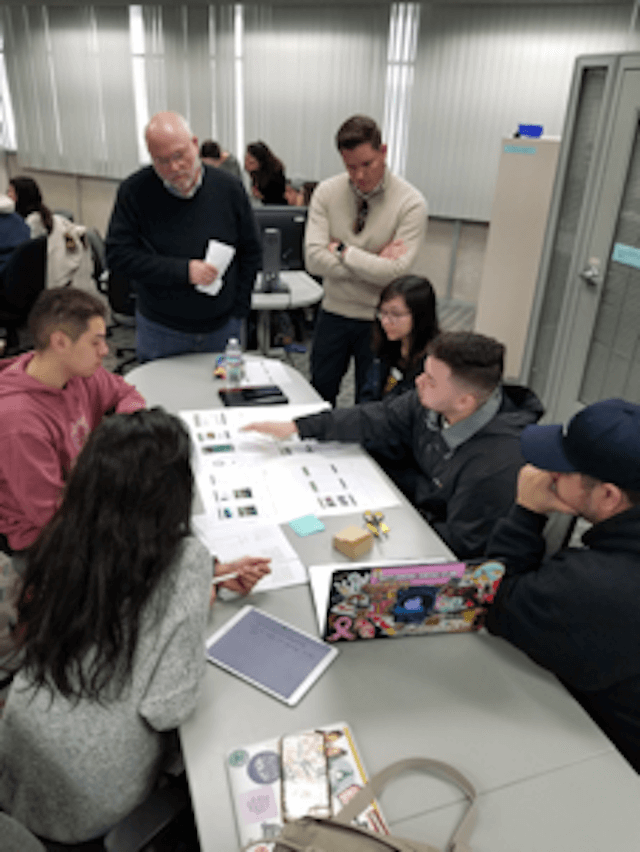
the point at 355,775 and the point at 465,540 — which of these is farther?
the point at 465,540

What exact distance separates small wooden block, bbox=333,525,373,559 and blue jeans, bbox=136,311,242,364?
56.0 inches

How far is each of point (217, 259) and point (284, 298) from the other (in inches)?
44.0

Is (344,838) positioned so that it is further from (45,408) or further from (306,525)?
(45,408)

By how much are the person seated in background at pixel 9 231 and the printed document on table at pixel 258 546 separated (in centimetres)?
325

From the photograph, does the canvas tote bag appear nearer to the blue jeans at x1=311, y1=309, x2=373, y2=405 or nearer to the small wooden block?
the small wooden block

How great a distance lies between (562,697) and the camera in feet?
3.94

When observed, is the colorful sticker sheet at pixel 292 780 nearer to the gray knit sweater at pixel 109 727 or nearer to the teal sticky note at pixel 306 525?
the gray knit sweater at pixel 109 727

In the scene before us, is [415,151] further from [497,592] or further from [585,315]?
[497,592]

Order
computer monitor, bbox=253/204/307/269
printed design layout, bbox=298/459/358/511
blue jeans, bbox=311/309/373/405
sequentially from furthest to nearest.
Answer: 1. computer monitor, bbox=253/204/307/269
2. blue jeans, bbox=311/309/373/405
3. printed design layout, bbox=298/459/358/511

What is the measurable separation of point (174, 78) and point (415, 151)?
2778 mm

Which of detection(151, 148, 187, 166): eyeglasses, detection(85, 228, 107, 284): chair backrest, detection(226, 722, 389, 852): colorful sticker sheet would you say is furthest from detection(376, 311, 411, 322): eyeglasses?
detection(85, 228, 107, 284): chair backrest

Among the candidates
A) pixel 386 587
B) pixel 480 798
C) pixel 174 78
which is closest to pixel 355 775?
pixel 480 798

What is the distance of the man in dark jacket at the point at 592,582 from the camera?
1106 millimetres

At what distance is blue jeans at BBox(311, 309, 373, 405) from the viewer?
288 centimetres
